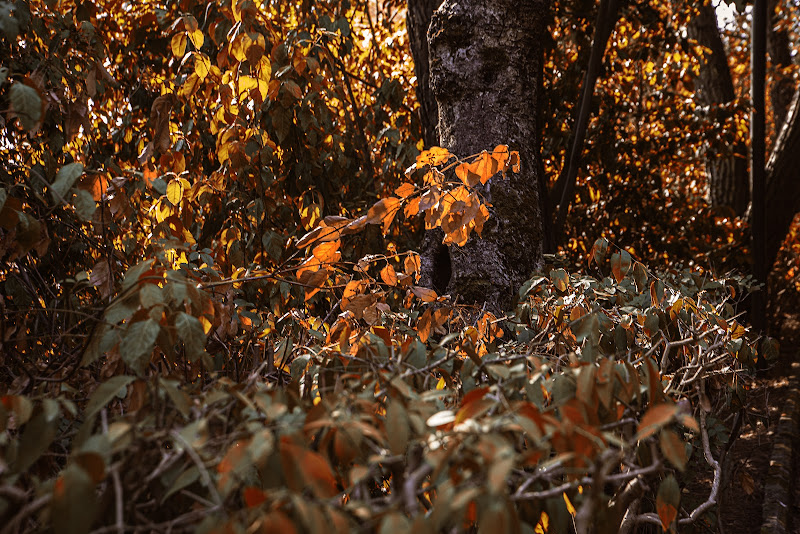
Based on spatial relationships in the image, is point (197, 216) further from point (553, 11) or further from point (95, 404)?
point (553, 11)

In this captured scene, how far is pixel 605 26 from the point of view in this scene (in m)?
4.59

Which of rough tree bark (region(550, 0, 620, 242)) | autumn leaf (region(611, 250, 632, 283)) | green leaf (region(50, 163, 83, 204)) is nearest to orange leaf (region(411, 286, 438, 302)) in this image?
autumn leaf (region(611, 250, 632, 283))

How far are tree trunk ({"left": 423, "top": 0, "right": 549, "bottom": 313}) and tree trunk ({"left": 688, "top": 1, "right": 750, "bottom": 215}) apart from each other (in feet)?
15.1

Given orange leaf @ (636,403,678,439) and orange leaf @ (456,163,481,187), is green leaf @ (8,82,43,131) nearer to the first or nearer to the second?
orange leaf @ (456,163,481,187)

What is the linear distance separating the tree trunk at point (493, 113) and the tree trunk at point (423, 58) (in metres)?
0.63

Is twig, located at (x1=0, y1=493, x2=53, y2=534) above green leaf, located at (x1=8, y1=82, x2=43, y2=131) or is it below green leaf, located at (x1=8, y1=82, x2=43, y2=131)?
below

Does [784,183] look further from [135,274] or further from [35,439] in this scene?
[35,439]

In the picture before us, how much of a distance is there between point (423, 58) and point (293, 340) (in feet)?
7.79

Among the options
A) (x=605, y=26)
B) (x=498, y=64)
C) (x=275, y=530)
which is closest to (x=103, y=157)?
(x=498, y=64)

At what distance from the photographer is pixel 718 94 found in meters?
6.92

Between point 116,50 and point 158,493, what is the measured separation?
4.97 metres

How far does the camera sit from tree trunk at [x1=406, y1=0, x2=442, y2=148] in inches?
151

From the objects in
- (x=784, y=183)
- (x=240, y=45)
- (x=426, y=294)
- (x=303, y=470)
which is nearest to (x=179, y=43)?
(x=240, y=45)

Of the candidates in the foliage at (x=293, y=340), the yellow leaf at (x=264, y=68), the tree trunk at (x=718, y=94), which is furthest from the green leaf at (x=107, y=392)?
the tree trunk at (x=718, y=94)
